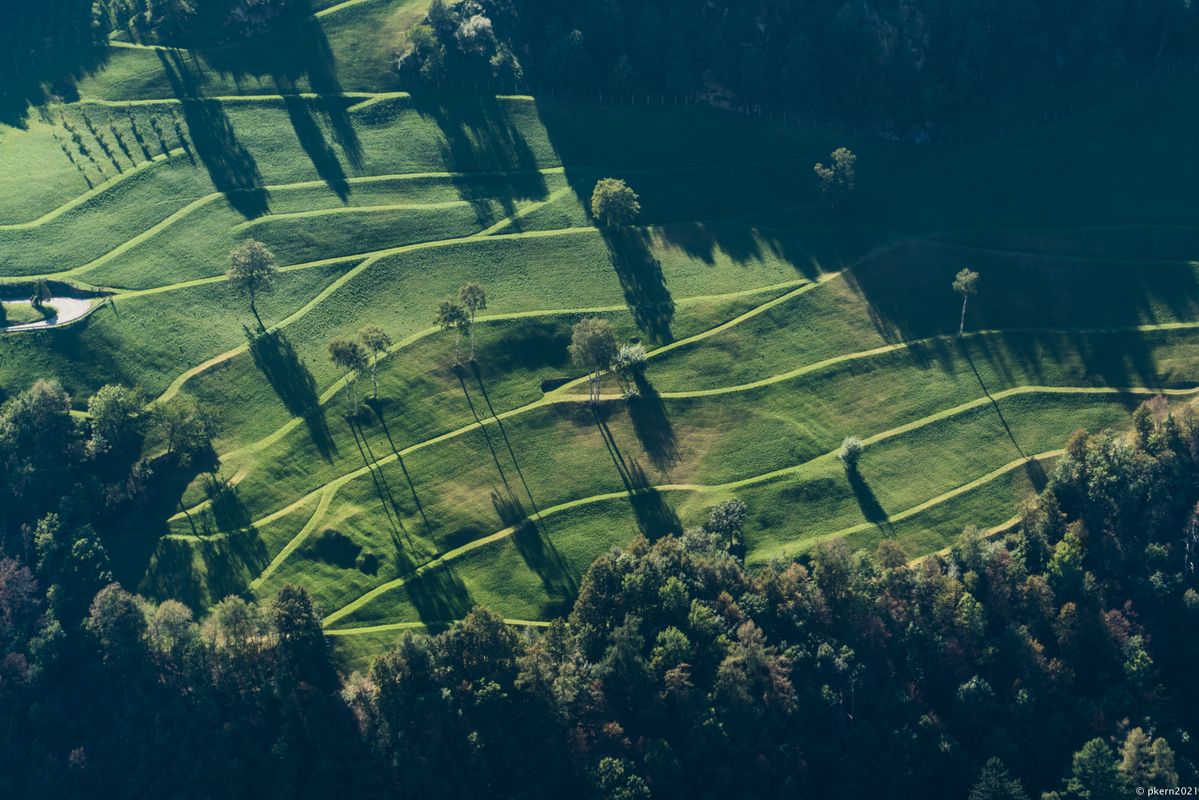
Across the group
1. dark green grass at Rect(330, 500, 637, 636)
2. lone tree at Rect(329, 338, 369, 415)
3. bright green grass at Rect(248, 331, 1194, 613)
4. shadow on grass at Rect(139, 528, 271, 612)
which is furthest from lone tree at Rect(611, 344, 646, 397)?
shadow on grass at Rect(139, 528, 271, 612)

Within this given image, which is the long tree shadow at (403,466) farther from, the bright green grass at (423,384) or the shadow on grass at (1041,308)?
the shadow on grass at (1041,308)

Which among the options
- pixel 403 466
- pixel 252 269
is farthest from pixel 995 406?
pixel 252 269

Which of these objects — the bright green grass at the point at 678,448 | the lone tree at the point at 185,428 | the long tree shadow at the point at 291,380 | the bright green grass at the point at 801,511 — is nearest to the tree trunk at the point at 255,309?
the long tree shadow at the point at 291,380

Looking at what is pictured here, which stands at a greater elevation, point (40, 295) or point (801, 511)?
point (40, 295)

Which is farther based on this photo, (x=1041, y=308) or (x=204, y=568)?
(x=1041, y=308)

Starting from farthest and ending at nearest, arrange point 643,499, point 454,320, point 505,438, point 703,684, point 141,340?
1. point 141,340
2. point 454,320
3. point 505,438
4. point 643,499
5. point 703,684

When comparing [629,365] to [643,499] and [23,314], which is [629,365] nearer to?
[643,499]

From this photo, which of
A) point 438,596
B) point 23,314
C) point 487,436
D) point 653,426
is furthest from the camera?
point 23,314
